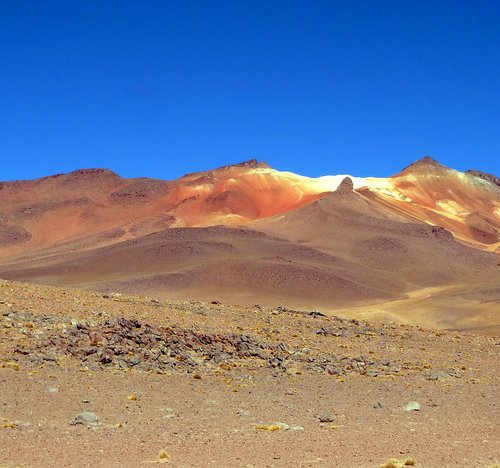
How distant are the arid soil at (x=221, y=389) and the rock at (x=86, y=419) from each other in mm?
31

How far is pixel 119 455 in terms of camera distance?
43.4ft

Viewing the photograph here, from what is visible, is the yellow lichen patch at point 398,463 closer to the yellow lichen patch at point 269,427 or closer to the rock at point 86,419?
the yellow lichen patch at point 269,427

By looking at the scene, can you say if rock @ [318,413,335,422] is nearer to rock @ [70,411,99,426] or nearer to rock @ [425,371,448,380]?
rock @ [70,411,99,426]

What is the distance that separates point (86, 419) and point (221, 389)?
5.06 m

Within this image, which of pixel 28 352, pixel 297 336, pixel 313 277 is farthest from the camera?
pixel 313 277

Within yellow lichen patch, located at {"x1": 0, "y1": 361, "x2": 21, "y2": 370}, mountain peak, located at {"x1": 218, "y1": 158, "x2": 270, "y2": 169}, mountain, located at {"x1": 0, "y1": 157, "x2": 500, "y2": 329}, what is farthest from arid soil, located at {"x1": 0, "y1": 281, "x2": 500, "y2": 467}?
mountain peak, located at {"x1": 218, "y1": 158, "x2": 270, "y2": 169}

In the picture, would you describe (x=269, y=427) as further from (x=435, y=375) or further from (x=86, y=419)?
(x=435, y=375)

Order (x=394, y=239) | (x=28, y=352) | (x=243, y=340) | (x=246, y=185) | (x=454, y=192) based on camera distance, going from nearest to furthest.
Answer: (x=28, y=352) → (x=243, y=340) → (x=394, y=239) → (x=246, y=185) → (x=454, y=192)

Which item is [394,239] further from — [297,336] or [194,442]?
[194,442]

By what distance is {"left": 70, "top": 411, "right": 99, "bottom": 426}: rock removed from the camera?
1550 centimetres

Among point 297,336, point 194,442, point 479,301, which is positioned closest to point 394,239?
point 479,301

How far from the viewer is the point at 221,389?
20.1m

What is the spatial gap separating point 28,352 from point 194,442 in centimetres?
738

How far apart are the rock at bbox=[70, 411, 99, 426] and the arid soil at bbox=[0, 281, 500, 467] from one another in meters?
0.03
